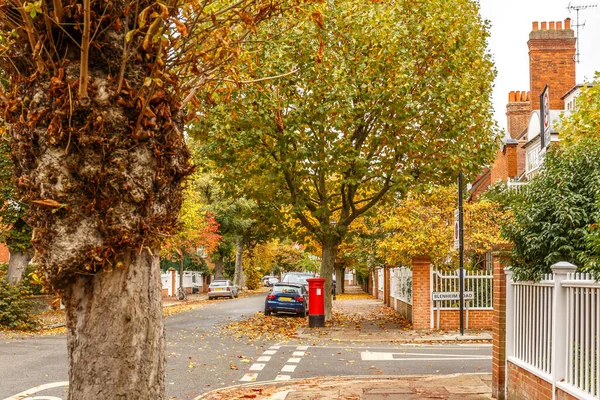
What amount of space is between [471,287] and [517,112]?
27542 mm

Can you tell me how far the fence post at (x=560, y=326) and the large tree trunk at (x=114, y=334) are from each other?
178 inches

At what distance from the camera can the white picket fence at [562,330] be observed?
6.01 metres

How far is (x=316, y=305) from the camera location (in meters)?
21.2

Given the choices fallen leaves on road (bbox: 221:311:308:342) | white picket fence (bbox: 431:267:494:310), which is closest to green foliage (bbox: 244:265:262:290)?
fallen leaves on road (bbox: 221:311:308:342)

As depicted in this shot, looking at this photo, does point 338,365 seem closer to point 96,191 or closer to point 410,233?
point 96,191

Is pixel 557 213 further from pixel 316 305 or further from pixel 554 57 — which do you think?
pixel 554 57

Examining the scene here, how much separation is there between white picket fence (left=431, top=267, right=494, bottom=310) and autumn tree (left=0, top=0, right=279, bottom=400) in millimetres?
17314

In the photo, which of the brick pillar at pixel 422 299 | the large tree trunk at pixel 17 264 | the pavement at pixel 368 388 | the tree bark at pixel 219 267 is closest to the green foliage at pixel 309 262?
the tree bark at pixel 219 267

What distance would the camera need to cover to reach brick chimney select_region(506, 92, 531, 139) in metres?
43.8

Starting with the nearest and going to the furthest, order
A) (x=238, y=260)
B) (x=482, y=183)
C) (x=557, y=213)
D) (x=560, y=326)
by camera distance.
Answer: (x=560, y=326) → (x=557, y=213) → (x=482, y=183) → (x=238, y=260)

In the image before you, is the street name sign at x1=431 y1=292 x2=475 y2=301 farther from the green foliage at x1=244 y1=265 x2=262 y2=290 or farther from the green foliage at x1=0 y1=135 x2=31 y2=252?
the green foliage at x1=244 y1=265 x2=262 y2=290

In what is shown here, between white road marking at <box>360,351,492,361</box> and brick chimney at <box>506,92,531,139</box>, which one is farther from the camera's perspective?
brick chimney at <box>506,92,531,139</box>

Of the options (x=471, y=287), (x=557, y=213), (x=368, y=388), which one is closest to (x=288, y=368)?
(x=368, y=388)

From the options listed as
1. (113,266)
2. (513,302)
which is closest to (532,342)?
(513,302)
